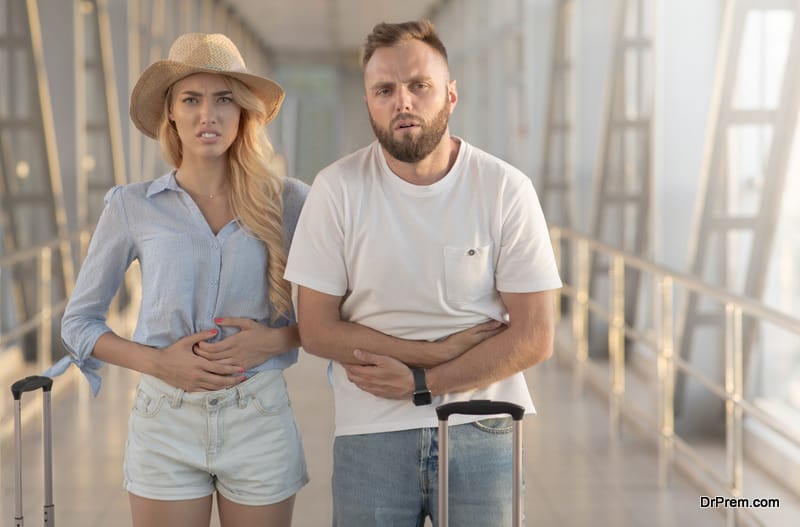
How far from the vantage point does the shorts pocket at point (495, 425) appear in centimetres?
158

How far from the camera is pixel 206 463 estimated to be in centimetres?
164

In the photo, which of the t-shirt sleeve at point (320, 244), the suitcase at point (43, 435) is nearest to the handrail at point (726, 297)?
the t-shirt sleeve at point (320, 244)

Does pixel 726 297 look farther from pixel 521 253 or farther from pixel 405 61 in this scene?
pixel 405 61

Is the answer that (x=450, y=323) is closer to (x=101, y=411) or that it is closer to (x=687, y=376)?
(x=687, y=376)

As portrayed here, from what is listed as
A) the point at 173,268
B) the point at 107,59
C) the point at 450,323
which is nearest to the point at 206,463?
the point at 173,268

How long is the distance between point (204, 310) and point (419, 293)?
33 cm

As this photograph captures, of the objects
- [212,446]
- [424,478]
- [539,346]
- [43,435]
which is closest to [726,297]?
[539,346]

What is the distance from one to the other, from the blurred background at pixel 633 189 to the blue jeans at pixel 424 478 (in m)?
1.20

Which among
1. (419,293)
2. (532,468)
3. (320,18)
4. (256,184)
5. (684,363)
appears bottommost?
(532,468)

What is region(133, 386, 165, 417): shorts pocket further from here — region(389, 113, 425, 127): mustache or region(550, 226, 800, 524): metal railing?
region(550, 226, 800, 524): metal railing

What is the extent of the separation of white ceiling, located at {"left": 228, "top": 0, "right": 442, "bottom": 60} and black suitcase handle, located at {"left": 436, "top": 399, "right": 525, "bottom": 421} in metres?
11.6

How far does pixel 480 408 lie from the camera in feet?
4.58

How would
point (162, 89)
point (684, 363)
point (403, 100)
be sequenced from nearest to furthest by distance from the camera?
point (403, 100) < point (162, 89) < point (684, 363)

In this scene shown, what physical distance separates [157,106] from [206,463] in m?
0.55
